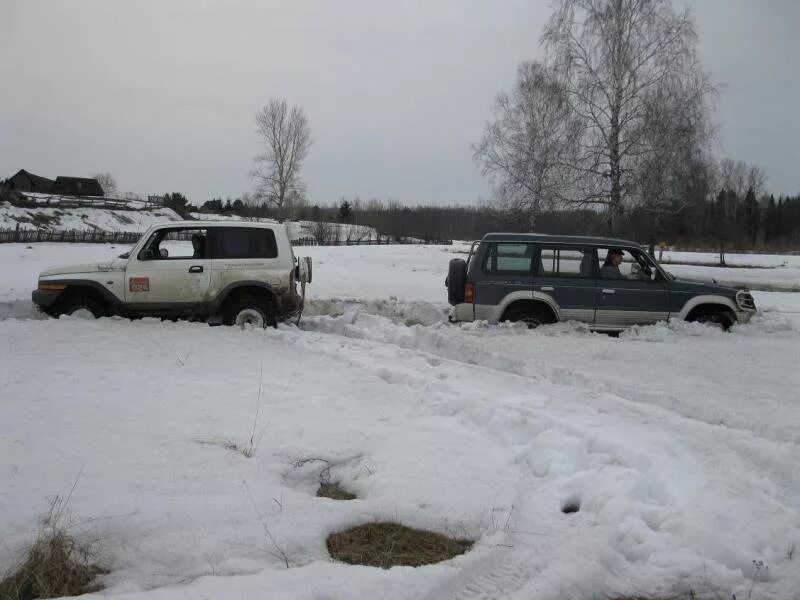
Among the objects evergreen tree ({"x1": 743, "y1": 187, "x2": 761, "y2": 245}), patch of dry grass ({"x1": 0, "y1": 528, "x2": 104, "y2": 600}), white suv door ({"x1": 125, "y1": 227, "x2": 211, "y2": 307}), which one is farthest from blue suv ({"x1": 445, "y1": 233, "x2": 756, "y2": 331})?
evergreen tree ({"x1": 743, "y1": 187, "x2": 761, "y2": 245})

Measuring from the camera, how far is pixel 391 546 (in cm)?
326

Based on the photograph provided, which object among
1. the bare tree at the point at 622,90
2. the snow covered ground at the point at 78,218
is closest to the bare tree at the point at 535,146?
the bare tree at the point at 622,90

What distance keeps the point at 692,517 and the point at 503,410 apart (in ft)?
6.49

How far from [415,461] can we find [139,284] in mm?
7060

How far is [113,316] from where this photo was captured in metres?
9.73

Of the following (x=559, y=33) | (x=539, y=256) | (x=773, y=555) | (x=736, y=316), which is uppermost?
(x=559, y=33)

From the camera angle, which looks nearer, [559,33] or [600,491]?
[600,491]

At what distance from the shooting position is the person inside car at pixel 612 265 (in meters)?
9.85

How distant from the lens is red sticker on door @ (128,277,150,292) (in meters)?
9.66

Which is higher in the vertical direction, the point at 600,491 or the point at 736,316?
the point at 736,316

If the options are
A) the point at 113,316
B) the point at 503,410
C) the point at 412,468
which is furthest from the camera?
the point at 113,316

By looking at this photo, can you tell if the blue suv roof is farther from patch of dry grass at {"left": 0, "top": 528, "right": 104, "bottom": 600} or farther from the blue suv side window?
patch of dry grass at {"left": 0, "top": 528, "right": 104, "bottom": 600}

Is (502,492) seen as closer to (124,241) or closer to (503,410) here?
(503,410)

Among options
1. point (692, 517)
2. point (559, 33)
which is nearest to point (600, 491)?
point (692, 517)
